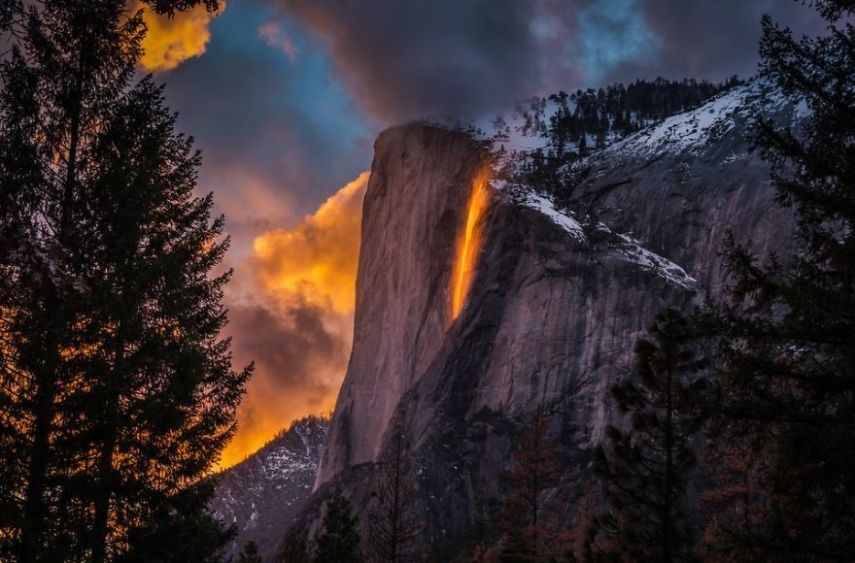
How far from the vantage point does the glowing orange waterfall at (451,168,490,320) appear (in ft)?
214

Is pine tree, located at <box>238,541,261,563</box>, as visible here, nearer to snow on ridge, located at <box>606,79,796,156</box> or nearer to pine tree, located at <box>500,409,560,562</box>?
pine tree, located at <box>500,409,560,562</box>

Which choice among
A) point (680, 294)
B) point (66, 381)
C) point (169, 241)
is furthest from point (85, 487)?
point (680, 294)

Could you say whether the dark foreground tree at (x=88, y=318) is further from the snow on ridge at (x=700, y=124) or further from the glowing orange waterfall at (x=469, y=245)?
the snow on ridge at (x=700, y=124)

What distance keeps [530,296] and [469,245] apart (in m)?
12.0

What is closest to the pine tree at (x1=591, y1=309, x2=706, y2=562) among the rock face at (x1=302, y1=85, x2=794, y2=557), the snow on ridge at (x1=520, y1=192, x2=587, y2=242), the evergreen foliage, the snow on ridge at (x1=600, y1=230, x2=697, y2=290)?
the rock face at (x1=302, y1=85, x2=794, y2=557)

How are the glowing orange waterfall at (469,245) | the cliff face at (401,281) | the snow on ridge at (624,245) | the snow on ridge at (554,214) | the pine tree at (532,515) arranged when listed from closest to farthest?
the pine tree at (532,515) < the snow on ridge at (624,245) < the snow on ridge at (554,214) < the glowing orange waterfall at (469,245) < the cliff face at (401,281)

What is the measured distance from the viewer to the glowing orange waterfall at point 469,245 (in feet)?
214

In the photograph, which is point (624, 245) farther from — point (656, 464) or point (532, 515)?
point (656, 464)

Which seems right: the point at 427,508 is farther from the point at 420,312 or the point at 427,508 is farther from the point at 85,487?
the point at 85,487

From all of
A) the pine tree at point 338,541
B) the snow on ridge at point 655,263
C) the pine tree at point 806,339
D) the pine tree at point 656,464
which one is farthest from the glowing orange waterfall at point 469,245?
the pine tree at point 806,339

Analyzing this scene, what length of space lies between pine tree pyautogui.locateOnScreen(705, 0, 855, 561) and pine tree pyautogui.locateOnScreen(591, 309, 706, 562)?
4.08 meters

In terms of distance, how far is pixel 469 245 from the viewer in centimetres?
6838

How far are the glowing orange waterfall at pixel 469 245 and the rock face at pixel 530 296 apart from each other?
3.33ft

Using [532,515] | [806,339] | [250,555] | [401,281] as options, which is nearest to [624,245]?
[401,281]
